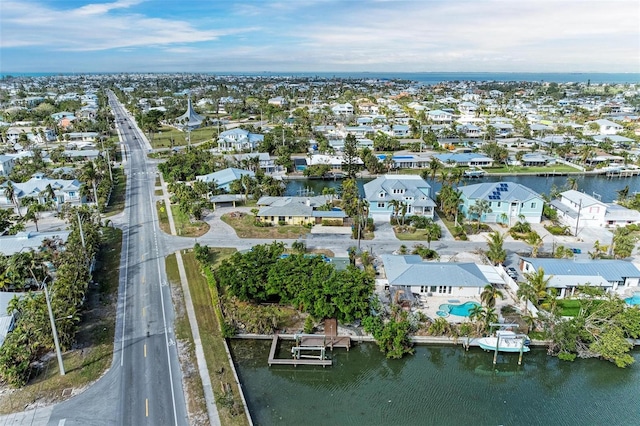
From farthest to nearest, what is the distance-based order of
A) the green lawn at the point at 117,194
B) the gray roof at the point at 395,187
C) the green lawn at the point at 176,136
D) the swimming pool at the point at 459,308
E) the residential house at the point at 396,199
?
the green lawn at the point at 176,136 < the green lawn at the point at 117,194 < the gray roof at the point at 395,187 < the residential house at the point at 396,199 < the swimming pool at the point at 459,308

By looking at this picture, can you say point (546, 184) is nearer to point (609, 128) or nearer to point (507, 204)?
point (507, 204)

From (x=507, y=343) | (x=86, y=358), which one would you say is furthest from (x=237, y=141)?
(x=507, y=343)

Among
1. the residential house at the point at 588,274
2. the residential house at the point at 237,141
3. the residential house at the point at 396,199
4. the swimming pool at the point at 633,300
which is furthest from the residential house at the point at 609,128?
the swimming pool at the point at 633,300

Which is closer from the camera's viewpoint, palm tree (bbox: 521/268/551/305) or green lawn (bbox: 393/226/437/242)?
palm tree (bbox: 521/268/551/305)

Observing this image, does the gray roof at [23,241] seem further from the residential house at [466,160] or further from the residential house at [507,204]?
the residential house at [466,160]

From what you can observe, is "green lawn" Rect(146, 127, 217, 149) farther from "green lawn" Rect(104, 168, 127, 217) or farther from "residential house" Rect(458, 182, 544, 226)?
"residential house" Rect(458, 182, 544, 226)

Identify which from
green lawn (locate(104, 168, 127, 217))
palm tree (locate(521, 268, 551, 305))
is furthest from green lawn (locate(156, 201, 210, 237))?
palm tree (locate(521, 268, 551, 305))
